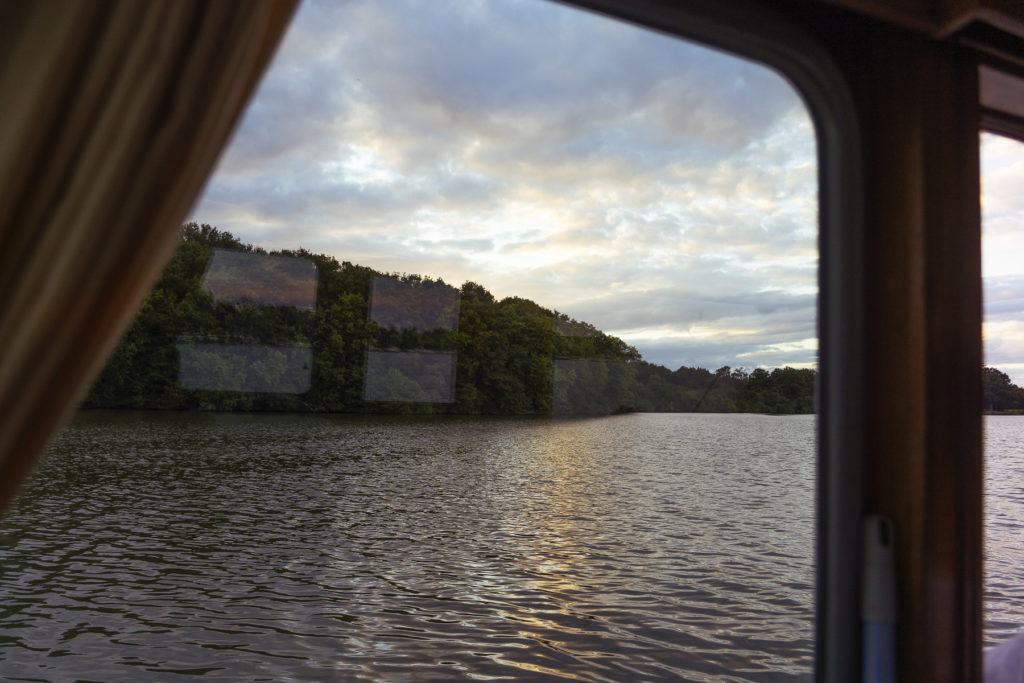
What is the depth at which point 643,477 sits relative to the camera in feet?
69.1

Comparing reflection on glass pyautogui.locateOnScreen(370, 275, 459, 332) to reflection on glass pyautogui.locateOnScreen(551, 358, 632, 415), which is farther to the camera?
reflection on glass pyautogui.locateOnScreen(551, 358, 632, 415)

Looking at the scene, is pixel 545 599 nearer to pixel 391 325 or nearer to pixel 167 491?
pixel 167 491

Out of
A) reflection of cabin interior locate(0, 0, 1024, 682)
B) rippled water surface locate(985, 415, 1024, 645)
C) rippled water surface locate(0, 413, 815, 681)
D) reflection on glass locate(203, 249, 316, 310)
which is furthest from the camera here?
reflection on glass locate(203, 249, 316, 310)

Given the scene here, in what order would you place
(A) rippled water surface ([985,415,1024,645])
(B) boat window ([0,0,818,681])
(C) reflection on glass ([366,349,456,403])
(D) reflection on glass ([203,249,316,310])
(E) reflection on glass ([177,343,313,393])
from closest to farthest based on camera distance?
(A) rippled water surface ([985,415,1024,645]), (B) boat window ([0,0,818,681]), (D) reflection on glass ([203,249,316,310]), (E) reflection on glass ([177,343,313,393]), (C) reflection on glass ([366,349,456,403])

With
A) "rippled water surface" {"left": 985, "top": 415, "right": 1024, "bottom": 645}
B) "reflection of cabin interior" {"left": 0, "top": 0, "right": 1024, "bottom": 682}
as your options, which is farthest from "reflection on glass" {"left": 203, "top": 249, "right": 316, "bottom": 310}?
"reflection of cabin interior" {"left": 0, "top": 0, "right": 1024, "bottom": 682}

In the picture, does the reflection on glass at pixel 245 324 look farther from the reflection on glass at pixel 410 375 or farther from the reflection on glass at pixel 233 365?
the reflection on glass at pixel 410 375

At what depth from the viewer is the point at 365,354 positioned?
22.4 metres

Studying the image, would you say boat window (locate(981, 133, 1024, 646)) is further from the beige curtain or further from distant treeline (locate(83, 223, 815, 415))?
distant treeline (locate(83, 223, 815, 415))

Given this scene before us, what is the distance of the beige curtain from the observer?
52 cm

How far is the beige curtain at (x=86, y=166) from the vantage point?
52cm

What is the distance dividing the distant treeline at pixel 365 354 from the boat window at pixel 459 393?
0.13 m

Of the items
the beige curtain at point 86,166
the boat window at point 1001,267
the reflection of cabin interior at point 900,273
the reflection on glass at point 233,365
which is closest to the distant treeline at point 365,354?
the reflection on glass at point 233,365

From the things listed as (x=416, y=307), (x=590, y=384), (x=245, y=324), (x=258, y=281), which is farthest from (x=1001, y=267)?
(x=590, y=384)

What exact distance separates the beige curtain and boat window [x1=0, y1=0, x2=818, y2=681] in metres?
0.08
